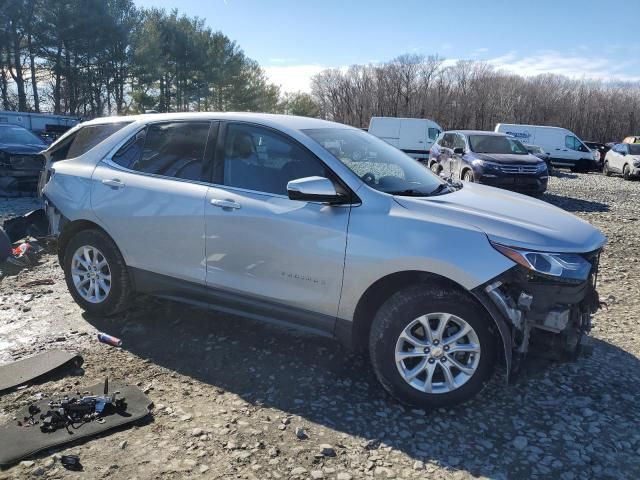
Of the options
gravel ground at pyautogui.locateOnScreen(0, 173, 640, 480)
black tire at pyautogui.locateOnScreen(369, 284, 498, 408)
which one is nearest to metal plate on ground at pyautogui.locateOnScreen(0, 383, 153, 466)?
gravel ground at pyautogui.locateOnScreen(0, 173, 640, 480)

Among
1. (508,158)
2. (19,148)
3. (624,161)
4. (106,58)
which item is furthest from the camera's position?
(106,58)

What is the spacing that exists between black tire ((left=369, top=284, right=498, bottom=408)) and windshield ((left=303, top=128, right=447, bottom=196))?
2.59ft

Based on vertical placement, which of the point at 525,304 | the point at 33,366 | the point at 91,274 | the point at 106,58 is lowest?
the point at 33,366

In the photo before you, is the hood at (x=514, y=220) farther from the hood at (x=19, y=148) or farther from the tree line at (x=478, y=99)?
the tree line at (x=478, y=99)

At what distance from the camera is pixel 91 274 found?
4.58 metres

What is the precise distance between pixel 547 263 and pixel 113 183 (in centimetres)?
341

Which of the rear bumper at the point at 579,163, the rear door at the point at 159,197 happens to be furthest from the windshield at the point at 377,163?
the rear bumper at the point at 579,163

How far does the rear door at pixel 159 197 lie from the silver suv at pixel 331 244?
0.5 inches

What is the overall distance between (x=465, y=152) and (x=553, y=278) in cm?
1178

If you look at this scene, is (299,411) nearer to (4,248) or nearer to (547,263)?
(547,263)

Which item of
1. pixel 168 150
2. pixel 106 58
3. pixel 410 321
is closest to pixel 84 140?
pixel 168 150

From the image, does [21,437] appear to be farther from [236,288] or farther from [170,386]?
[236,288]

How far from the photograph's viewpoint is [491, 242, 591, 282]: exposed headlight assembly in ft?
9.84

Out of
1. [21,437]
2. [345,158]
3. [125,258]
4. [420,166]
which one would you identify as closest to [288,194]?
[345,158]
